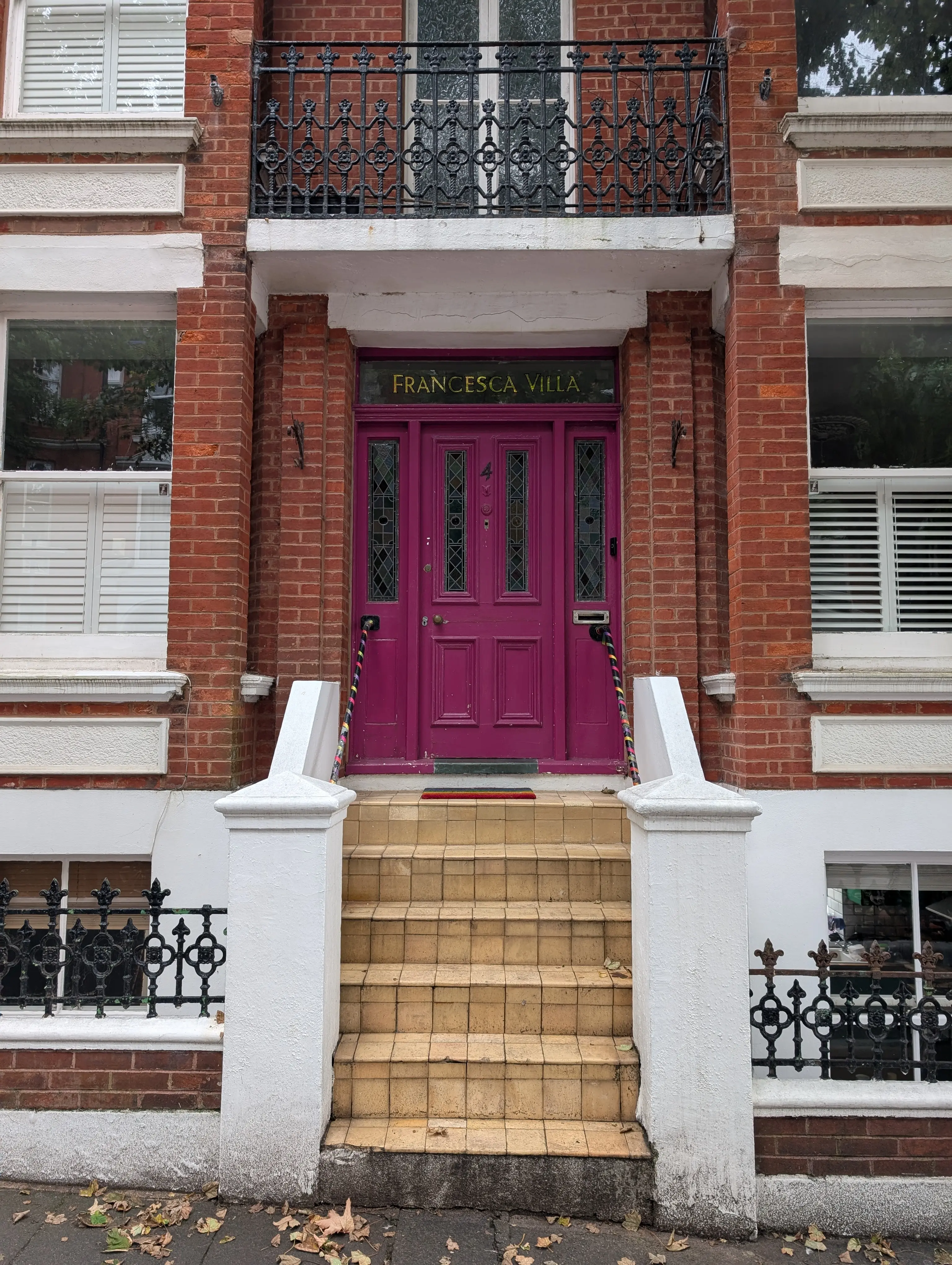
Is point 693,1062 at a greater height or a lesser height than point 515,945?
lesser

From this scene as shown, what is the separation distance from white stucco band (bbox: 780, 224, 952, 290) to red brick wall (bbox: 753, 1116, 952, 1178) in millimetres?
4489

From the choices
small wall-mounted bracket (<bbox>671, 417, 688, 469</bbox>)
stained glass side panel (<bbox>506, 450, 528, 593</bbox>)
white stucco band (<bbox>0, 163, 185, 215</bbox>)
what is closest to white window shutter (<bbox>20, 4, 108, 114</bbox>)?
white stucco band (<bbox>0, 163, 185, 215</bbox>)

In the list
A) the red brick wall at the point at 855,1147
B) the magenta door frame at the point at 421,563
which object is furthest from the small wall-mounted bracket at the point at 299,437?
the red brick wall at the point at 855,1147

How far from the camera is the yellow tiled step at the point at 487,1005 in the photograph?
4.06 meters

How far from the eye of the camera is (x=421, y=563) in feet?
20.1

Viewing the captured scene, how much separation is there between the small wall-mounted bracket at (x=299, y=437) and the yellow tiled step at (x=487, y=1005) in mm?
3218

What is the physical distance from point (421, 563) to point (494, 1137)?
365cm

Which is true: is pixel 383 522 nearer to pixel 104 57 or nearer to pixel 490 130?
pixel 490 130

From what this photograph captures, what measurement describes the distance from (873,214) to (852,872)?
396 cm

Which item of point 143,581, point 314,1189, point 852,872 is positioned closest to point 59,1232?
point 314,1189

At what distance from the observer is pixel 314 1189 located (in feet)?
11.7

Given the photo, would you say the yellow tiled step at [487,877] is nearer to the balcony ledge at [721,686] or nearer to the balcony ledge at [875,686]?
the balcony ledge at [721,686]

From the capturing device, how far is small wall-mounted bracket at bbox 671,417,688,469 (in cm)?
554

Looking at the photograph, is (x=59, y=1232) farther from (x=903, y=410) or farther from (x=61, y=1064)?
(x=903, y=410)
